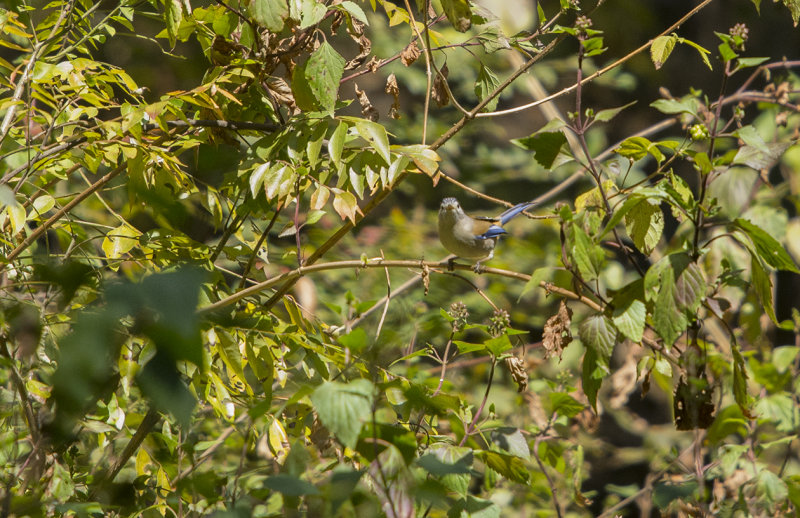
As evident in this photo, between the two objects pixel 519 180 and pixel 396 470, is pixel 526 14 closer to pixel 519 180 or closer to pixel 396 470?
pixel 519 180

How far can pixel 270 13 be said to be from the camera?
1.15m

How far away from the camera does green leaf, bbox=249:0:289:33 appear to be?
114cm

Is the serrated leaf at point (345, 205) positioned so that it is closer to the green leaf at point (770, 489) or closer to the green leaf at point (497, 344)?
the green leaf at point (497, 344)

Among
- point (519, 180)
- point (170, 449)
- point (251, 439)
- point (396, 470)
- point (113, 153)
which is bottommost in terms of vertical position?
point (519, 180)

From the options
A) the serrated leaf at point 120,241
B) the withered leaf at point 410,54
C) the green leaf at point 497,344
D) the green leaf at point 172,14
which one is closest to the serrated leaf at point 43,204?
the serrated leaf at point 120,241

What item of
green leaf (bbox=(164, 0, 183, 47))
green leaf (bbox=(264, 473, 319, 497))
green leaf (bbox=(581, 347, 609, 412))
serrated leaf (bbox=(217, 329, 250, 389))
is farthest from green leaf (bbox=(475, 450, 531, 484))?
green leaf (bbox=(164, 0, 183, 47))

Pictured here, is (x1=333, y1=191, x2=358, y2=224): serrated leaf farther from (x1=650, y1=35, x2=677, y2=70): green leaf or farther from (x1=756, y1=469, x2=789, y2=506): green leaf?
(x1=756, y1=469, x2=789, y2=506): green leaf

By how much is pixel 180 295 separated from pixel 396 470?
1.37 feet

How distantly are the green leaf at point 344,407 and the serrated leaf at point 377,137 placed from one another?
0.51 metres

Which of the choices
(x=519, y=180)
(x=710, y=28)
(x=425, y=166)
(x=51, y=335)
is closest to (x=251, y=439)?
(x=51, y=335)

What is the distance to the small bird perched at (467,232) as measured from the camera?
7.65 feet

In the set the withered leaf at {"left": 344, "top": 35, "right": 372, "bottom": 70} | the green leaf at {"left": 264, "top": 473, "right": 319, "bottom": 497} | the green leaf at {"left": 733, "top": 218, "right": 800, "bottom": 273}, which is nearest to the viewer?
the green leaf at {"left": 264, "top": 473, "right": 319, "bottom": 497}

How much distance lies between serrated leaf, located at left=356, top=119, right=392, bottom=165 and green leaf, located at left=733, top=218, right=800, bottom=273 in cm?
58

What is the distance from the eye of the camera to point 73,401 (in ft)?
1.73
